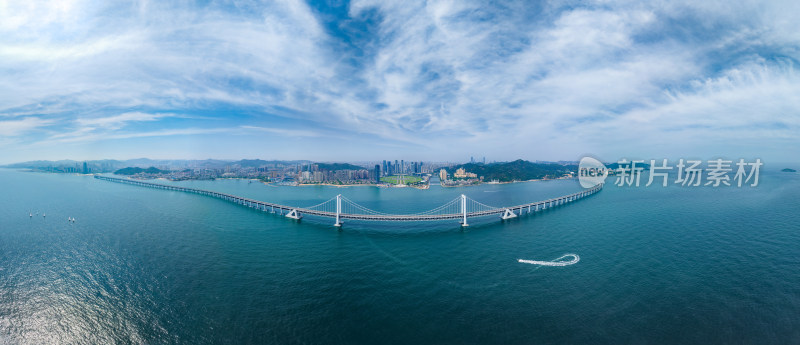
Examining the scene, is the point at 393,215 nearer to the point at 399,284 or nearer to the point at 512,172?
the point at 399,284

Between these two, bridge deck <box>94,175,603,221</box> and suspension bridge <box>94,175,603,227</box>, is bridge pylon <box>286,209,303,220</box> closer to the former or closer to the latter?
suspension bridge <box>94,175,603,227</box>

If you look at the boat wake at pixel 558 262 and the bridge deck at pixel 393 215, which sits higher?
the bridge deck at pixel 393 215

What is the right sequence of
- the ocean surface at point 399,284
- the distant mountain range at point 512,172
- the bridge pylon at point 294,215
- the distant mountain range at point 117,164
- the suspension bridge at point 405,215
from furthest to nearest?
the distant mountain range at point 117,164 < the distant mountain range at point 512,172 < the bridge pylon at point 294,215 < the suspension bridge at point 405,215 < the ocean surface at point 399,284

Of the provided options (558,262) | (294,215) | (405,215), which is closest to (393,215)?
(405,215)

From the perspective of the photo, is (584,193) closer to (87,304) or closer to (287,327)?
(287,327)

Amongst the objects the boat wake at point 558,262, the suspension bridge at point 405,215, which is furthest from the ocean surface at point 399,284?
the suspension bridge at point 405,215

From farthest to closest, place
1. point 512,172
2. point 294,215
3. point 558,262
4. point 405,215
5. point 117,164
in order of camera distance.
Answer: point 117,164, point 512,172, point 294,215, point 405,215, point 558,262

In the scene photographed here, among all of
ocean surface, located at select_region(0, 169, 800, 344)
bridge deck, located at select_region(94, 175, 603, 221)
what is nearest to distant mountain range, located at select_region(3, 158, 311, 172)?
bridge deck, located at select_region(94, 175, 603, 221)

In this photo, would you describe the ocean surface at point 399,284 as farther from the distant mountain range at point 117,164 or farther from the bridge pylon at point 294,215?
the distant mountain range at point 117,164

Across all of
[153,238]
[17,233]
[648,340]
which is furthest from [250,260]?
[17,233]
